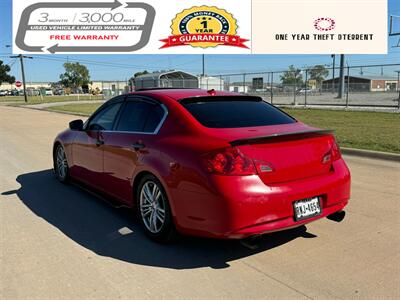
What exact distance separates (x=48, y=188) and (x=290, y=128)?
4.21 meters

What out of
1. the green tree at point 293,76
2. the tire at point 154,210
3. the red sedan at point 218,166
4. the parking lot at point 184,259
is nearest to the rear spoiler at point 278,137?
the red sedan at point 218,166

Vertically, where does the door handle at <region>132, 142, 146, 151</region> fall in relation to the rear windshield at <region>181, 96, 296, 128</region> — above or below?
below

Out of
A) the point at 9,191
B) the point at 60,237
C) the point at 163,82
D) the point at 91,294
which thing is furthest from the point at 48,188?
the point at 163,82

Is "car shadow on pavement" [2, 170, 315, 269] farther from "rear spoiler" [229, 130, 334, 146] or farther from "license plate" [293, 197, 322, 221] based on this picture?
"rear spoiler" [229, 130, 334, 146]

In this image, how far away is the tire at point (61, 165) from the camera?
678 cm

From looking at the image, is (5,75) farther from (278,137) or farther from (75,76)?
(278,137)

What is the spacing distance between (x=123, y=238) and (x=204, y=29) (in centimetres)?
1950

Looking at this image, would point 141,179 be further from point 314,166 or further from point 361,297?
point 361,297

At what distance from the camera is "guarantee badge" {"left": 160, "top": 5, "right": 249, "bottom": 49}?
2138 centimetres

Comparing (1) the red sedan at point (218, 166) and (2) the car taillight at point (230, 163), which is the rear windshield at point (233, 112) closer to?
(1) the red sedan at point (218, 166)

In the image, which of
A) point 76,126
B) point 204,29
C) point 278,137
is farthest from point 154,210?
point 204,29

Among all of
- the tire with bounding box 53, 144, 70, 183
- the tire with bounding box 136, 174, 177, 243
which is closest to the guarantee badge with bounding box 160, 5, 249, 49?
the tire with bounding box 53, 144, 70, 183

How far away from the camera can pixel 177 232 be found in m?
4.11

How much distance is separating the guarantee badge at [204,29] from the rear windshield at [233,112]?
17390 millimetres
